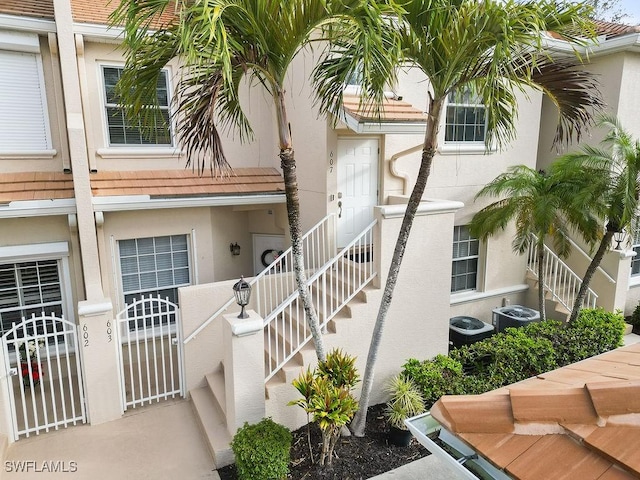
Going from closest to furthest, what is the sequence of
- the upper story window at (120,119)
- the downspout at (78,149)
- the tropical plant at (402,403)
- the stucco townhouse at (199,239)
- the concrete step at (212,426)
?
the concrete step at (212,426)
the tropical plant at (402,403)
the stucco townhouse at (199,239)
the downspout at (78,149)
the upper story window at (120,119)

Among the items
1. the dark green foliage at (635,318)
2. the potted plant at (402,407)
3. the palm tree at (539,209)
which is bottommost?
the dark green foliage at (635,318)

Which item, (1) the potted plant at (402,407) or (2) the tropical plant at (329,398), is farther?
(1) the potted plant at (402,407)

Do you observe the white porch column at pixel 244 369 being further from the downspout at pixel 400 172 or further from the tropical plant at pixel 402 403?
the downspout at pixel 400 172

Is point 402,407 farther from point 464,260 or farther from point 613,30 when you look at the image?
point 613,30

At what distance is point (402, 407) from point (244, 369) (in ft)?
8.81

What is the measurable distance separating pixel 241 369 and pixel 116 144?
20.5 feet

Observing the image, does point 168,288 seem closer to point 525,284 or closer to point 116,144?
point 116,144

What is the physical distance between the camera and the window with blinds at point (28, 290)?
865 centimetres

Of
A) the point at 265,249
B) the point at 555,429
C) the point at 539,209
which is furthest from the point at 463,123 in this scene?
the point at 555,429

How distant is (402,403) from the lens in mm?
6898

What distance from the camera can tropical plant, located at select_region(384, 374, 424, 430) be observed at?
6.72 m

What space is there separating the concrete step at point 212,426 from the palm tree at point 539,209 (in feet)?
24.7

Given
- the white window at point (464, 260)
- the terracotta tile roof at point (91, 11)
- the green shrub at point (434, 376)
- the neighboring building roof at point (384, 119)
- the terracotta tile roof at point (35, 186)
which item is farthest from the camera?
the white window at point (464, 260)

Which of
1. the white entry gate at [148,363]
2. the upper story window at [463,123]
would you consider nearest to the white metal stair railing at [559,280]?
the upper story window at [463,123]
